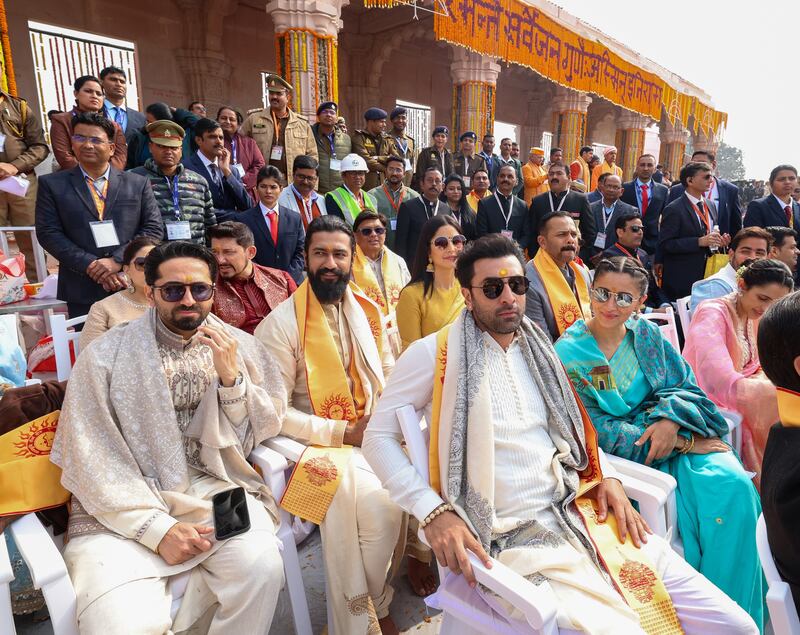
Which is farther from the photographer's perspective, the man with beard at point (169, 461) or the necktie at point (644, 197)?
the necktie at point (644, 197)

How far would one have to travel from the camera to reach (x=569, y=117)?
15.0 metres

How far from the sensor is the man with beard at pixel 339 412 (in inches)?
76.1

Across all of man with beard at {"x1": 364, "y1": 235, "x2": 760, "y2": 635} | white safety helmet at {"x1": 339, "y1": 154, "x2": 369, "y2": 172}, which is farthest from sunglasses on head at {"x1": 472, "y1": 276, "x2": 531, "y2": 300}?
white safety helmet at {"x1": 339, "y1": 154, "x2": 369, "y2": 172}

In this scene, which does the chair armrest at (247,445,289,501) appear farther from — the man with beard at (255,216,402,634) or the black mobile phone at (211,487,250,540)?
the black mobile phone at (211,487,250,540)

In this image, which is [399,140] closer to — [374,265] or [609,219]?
[609,219]

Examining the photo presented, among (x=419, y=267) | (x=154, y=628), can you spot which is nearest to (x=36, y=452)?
(x=154, y=628)

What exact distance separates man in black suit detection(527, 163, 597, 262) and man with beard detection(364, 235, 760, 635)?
376 centimetres

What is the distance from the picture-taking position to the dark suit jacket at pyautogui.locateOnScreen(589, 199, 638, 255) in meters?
5.54

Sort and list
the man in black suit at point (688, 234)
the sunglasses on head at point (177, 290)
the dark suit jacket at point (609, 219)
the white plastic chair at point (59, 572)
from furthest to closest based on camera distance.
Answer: the dark suit jacket at point (609, 219)
the man in black suit at point (688, 234)
the sunglasses on head at point (177, 290)
the white plastic chair at point (59, 572)

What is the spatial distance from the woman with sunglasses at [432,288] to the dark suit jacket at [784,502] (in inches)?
75.3

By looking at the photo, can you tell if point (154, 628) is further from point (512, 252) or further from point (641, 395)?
point (641, 395)

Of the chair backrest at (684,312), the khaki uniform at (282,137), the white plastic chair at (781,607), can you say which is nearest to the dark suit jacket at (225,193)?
the khaki uniform at (282,137)

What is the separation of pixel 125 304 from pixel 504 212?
411 centimetres

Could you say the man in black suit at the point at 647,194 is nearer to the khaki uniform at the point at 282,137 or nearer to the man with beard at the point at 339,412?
the khaki uniform at the point at 282,137
